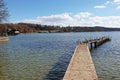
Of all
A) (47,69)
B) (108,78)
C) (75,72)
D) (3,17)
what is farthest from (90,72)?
(3,17)

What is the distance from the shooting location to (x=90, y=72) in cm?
1645

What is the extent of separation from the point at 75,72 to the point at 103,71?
8346 millimetres

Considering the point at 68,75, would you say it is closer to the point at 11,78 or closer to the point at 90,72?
the point at 90,72

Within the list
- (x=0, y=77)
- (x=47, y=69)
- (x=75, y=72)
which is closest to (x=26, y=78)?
(x=0, y=77)

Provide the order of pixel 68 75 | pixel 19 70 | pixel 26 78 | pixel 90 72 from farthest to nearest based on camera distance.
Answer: pixel 19 70
pixel 26 78
pixel 90 72
pixel 68 75

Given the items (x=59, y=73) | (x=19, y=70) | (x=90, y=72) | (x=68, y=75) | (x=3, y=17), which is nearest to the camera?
(x=68, y=75)

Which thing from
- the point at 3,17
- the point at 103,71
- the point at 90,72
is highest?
the point at 3,17

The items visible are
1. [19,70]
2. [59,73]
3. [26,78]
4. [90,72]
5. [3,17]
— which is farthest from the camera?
[3,17]

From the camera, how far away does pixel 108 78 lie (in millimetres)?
20688

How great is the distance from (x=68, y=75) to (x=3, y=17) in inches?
2305

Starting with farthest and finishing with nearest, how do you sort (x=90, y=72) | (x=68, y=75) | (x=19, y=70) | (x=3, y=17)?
(x=3, y=17) < (x=19, y=70) < (x=90, y=72) < (x=68, y=75)

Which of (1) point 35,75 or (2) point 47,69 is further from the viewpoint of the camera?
(2) point 47,69

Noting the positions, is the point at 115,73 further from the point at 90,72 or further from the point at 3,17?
the point at 3,17

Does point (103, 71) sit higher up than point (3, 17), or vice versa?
point (3, 17)
